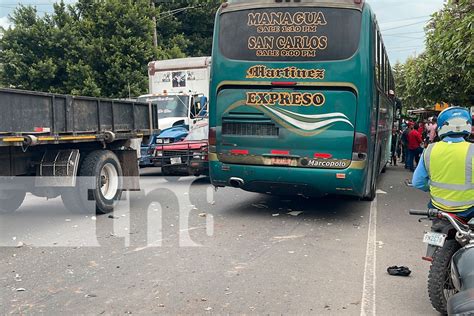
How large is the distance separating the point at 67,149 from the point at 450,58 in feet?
29.6

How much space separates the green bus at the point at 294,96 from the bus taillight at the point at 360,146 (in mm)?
16

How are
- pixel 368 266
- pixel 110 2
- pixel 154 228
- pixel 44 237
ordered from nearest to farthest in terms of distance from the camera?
pixel 368 266 → pixel 44 237 → pixel 154 228 → pixel 110 2

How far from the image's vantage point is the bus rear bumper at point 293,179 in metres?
7.95

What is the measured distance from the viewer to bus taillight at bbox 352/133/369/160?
7.85 meters

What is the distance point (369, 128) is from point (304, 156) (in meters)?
1.13

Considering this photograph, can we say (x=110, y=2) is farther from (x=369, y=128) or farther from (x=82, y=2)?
(x=369, y=128)

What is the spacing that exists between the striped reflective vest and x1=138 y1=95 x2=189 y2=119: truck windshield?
1332 cm

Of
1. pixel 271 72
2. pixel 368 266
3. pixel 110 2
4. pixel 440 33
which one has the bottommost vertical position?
pixel 368 266

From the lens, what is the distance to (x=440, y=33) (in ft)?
39.2

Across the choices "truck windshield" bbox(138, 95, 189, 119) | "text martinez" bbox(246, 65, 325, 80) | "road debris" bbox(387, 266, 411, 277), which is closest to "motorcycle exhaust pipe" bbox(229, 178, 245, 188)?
"text martinez" bbox(246, 65, 325, 80)

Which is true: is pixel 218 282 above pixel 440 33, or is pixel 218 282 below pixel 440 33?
below

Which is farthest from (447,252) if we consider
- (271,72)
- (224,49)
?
(224,49)

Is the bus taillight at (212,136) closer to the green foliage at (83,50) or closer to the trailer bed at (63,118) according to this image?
the trailer bed at (63,118)

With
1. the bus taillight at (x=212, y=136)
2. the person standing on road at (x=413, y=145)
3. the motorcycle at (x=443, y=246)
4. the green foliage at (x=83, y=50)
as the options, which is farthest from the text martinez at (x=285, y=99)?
the green foliage at (x=83, y=50)
